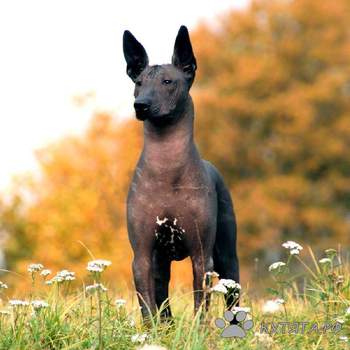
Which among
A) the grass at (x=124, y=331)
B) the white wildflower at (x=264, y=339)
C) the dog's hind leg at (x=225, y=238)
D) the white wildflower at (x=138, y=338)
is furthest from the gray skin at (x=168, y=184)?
the white wildflower at (x=264, y=339)

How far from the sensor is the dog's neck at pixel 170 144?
5.55 m

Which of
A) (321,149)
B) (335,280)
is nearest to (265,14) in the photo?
(321,149)

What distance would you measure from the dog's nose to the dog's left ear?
0.51m

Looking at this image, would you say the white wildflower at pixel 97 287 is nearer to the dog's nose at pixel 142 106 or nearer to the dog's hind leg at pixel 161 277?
the dog's hind leg at pixel 161 277

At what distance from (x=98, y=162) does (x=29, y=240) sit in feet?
16.3

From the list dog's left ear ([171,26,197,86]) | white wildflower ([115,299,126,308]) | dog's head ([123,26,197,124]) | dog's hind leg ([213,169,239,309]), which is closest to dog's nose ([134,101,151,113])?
dog's head ([123,26,197,124])

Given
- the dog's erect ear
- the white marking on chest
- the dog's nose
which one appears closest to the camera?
the dog's nose

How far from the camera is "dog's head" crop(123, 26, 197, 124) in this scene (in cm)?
532

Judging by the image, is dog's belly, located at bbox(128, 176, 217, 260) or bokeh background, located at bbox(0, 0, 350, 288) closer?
dog's belly, located at bbox(128, 176, 217, 260)

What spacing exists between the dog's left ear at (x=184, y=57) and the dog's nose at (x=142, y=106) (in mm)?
514

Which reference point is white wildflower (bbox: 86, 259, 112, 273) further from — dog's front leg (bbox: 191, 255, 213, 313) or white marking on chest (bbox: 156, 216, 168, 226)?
dog's front leg (bbox: 191, 255, 213, 313)

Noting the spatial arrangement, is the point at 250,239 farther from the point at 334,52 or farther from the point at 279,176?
the point at 334,52

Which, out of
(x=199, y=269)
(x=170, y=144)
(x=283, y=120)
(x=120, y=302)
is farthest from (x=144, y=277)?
(x=283, y=120)

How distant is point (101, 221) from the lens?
2102cm
